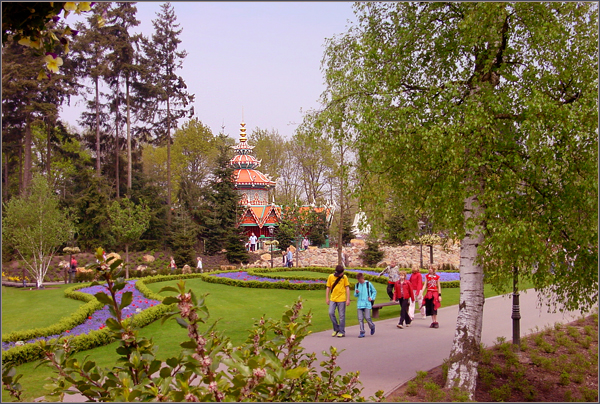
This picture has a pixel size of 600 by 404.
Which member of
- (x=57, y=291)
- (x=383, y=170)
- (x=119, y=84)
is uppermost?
(x=119, y=84)

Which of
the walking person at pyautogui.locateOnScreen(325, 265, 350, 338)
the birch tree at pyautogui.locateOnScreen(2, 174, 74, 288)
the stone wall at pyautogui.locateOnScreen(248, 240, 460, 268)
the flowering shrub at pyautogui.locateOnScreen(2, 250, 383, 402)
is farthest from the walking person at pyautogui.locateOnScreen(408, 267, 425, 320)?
the stone wall at pyautogui.locateOnScreen(248, 240, 460, 268)

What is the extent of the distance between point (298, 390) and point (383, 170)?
467 centimetres

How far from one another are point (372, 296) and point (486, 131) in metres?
5.37

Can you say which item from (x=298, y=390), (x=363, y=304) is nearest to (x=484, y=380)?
(x=363, y=304)

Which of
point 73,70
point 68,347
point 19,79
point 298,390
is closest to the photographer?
point 298,390

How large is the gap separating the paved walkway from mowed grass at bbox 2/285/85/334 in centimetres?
812

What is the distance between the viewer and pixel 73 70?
110 ft

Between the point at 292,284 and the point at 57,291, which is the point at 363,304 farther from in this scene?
the point at 57,291

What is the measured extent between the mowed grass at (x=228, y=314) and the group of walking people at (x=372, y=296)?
0.80m

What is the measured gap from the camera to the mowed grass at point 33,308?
525 inches

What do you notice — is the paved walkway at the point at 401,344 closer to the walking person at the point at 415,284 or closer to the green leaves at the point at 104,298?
the walking person at the point at 415,284

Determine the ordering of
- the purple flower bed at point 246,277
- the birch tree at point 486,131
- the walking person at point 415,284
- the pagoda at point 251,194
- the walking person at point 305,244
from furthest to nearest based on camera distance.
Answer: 1. the walking person at point 305,244
2. the pagoda at point 251,194
3. the purple flower bed at point 246,277
4. the walking person at point 415,284
5. the birch tree at point 486,131

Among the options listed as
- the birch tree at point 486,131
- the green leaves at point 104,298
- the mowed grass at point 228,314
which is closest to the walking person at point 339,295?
the mowed grass at point 228,314

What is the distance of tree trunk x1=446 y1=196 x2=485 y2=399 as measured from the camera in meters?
6.78
